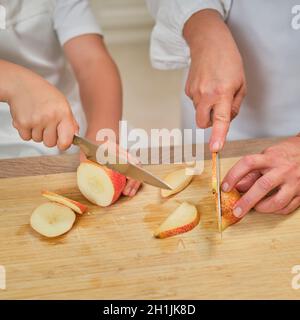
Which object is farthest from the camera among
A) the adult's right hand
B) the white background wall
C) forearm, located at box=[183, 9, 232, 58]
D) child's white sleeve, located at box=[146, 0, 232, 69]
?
the white background wall

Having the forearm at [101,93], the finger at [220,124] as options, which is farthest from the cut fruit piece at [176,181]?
the forearm at [101,93]

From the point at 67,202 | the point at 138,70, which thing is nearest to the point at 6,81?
the point at 67,202

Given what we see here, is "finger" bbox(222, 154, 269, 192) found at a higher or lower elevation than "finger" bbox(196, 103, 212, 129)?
lower

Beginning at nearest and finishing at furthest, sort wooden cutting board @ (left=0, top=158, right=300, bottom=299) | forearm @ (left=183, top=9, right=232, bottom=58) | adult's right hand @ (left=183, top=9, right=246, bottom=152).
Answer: wooden cutting board @ (left=0, top=158, right=300, bottom=299), adult's right hand @ (left=183, top=9, right=246, bottom=152), forearm @ (left=183, top=9, right=232, bottom=58)

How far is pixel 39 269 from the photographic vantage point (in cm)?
79

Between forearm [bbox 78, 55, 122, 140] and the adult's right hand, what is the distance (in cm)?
21

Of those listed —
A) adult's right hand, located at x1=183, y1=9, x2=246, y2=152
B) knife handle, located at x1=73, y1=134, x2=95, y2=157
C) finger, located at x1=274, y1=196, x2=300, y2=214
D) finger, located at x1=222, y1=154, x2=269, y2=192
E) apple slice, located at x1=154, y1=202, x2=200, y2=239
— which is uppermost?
adult's right hand, located at x1=183, y1=9, x2=246, y2=152

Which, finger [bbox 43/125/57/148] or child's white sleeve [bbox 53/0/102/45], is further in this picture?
child's white sleeve [bbox 53/0/102/45]

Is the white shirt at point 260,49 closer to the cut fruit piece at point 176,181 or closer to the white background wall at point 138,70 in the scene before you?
the cut fruit piece at point 176,181

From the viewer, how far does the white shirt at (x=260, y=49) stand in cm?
105

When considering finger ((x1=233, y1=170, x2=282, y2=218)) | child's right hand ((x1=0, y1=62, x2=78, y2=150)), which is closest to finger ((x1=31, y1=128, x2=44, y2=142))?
child's right hand ((x1=0, y1=62, x2=78, y2=150))

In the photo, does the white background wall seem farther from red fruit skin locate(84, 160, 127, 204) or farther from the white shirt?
red fruit skin locate(84, 160, 127, 204)

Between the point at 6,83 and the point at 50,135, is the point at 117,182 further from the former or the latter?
the point at 6,83

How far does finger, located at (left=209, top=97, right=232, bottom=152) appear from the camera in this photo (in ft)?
2.74
